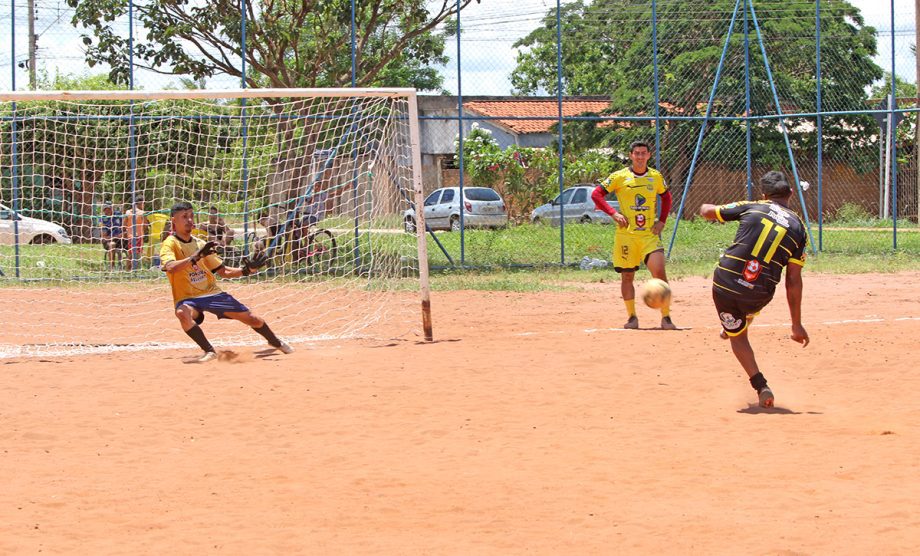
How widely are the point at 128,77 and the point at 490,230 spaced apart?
7610 mm

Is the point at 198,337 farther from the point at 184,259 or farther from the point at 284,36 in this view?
the point at 284,36

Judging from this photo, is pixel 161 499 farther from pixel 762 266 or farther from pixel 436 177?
pixel 436 177

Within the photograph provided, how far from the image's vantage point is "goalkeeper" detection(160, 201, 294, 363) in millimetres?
10312

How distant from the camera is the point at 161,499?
5766 mm

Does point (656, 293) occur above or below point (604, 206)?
below

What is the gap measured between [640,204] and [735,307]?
4.22 metres

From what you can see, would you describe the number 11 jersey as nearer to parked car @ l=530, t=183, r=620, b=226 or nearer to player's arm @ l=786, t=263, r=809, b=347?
player's arm @ l=786, t=263, r=809, b=347

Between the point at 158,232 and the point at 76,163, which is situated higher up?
the point at 76,163

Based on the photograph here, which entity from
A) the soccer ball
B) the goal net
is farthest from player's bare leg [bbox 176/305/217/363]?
the soccer ball

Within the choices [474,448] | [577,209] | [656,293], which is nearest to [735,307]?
[474,448]

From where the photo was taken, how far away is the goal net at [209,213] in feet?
46.9

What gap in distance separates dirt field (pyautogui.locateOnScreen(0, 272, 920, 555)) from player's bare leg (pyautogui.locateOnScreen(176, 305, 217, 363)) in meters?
0.26

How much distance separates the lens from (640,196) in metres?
11.9

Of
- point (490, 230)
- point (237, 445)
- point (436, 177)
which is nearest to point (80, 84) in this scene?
point (436, 177)
